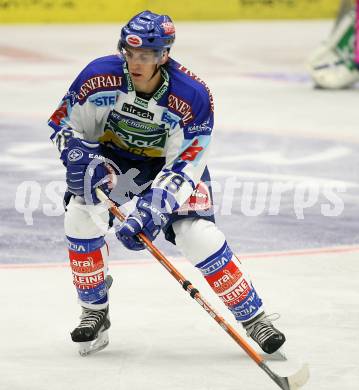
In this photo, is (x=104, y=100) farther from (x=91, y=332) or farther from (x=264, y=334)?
(x=264, y=334)

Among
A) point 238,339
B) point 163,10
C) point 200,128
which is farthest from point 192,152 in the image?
point 163,10

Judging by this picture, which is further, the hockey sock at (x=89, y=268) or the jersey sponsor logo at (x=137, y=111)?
the hockey sock at (x=89, y=268)

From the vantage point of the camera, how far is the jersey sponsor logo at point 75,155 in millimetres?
6344

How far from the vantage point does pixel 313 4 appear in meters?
27.2

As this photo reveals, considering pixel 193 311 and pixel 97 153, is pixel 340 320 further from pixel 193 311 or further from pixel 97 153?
pixel 97 153

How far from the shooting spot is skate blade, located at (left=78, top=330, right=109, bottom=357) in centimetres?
655

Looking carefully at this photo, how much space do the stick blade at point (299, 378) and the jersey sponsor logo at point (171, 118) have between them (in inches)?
54.6

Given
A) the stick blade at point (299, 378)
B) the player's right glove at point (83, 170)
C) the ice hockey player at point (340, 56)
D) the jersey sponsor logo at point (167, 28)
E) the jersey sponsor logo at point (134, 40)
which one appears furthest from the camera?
the ice hockey player at point (340, 56)

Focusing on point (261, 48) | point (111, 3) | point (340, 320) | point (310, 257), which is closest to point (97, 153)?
point (340, 320)

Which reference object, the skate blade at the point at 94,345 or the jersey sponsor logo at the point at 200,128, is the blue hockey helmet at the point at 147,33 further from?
the skate blade at the point at 94,345

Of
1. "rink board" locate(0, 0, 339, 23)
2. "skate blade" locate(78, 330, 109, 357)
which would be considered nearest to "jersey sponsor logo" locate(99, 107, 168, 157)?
"skate blade" locate(78, 330, 109, 357)

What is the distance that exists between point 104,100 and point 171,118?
0.36 m

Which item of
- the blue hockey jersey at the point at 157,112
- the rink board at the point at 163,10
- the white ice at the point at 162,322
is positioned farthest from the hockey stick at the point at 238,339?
the rink board at the point at 163,10

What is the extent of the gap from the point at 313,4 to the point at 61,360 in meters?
21.7
